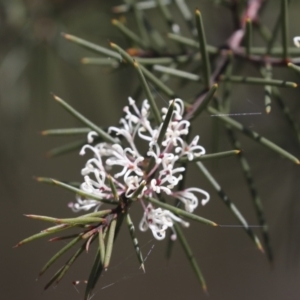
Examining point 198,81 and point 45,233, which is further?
point 198,81

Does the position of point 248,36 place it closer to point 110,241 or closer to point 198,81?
point 198,81

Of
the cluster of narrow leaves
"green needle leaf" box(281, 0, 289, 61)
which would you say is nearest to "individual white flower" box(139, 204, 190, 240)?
the cluster of narrow leaves

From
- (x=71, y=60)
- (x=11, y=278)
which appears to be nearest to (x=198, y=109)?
(x=71, y=60)

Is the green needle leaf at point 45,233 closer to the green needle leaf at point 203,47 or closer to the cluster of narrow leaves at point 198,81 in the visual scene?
the cluster of narrow leaves at point 198,81

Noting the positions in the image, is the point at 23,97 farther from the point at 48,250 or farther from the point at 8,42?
the point at 48,250

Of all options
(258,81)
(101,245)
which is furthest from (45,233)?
(258,81)

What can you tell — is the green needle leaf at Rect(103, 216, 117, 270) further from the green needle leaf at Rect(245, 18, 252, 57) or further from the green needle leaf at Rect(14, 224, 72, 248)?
the green needle leaf at Rect(245, 18, 252, 57)

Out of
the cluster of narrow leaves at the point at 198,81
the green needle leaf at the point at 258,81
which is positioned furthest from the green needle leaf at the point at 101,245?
the green needle leaf at the point at 258,81

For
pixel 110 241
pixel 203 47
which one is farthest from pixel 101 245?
pixel 203 47
